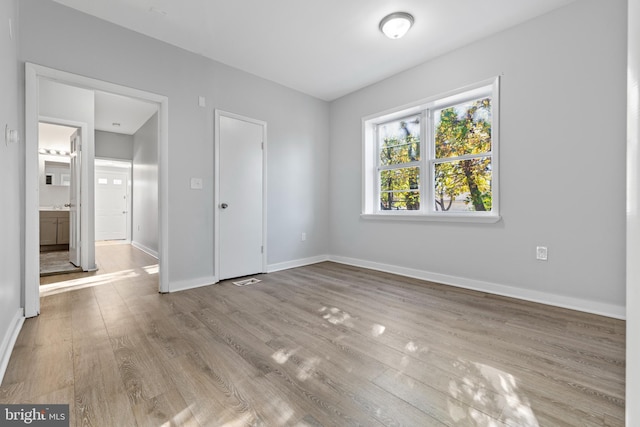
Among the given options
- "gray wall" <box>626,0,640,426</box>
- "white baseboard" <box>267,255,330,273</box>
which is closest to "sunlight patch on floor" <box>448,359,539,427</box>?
"gray wall" <box>626,0,640,426</box>

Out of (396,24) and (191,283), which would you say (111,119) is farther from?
(396,24)

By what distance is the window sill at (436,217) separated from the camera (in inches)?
116

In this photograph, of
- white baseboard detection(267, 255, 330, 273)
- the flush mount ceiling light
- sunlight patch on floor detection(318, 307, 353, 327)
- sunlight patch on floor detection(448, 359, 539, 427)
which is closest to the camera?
sunlight patch on floor detection(448, 359, 539, 427)

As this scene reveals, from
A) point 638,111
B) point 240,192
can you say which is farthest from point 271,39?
point 638,111

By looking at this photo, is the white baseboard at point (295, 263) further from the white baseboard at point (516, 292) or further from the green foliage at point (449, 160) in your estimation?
the green foliage at point (449, 160)

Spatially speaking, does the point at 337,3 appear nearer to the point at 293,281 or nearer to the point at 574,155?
the point at 574,155

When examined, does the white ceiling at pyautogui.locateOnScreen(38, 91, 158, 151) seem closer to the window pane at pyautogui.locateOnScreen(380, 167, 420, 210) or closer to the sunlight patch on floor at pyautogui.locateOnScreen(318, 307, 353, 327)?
the window pane at pyautogui.locateOnScreen(380, 167, 420, 210)

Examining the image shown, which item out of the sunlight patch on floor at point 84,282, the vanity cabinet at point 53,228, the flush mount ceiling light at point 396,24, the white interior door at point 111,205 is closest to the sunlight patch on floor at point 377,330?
the flush mount ceiling light at point 396,24

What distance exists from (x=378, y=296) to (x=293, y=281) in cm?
108

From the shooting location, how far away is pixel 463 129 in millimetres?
3268

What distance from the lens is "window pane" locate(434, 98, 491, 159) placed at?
122 inches

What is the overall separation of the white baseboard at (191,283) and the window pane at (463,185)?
2899 mm

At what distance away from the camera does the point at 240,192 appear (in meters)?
3.64

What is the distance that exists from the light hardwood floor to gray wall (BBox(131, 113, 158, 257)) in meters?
3.00
